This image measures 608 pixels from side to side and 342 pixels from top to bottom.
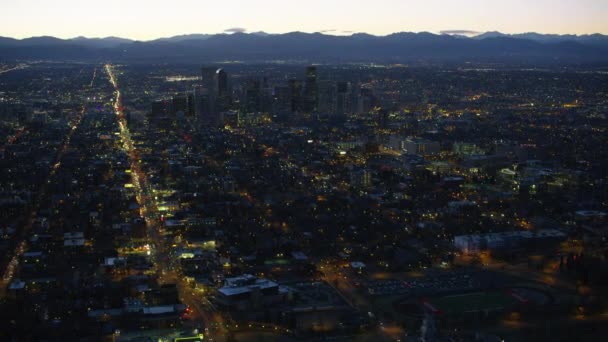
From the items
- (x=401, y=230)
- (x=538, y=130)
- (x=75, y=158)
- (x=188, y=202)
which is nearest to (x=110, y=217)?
(x=188, y=202)

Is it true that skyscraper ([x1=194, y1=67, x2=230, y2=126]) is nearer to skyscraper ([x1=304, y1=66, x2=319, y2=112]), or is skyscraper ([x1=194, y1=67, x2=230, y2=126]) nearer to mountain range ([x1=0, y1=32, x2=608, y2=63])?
skyscraper ([x1=304, y1=66, x2=319, y2=112])

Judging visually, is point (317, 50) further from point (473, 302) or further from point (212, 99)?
Result: point (473, 302)

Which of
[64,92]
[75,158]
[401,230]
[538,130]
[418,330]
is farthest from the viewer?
[64,92]

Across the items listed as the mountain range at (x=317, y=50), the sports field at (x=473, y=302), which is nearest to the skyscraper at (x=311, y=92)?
the sports field at (x=473, y=302)

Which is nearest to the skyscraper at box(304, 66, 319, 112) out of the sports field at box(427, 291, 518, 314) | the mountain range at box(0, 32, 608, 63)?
the sports field at box(427, 291, 518, 314)

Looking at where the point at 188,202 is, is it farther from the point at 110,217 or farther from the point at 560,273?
the point at 560,273

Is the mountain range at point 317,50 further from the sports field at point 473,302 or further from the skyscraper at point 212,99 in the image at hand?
the sports field at point 473,302

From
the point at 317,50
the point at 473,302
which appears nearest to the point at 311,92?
the point at 473,302

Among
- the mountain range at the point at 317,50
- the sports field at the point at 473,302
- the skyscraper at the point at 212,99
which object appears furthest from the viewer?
the mountain range at the point at 317,50
